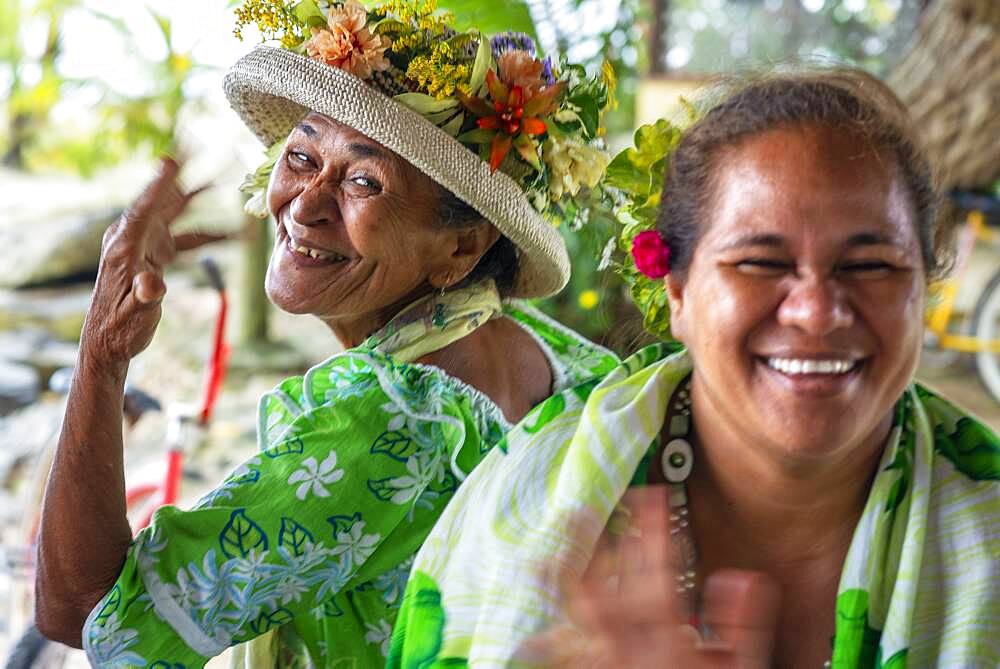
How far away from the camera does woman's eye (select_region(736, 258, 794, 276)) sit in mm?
1347

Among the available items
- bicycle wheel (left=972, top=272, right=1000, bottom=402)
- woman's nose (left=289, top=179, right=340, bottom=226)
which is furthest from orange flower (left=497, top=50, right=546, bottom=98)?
bicycle wheel (left=972, top=272, right=1000, bottom=402)

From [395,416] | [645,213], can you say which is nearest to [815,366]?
[645,213]

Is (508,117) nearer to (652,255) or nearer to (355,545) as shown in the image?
(652,255)

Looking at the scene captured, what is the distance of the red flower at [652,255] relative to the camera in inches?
61.2

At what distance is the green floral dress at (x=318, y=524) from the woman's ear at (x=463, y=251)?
0.27ft

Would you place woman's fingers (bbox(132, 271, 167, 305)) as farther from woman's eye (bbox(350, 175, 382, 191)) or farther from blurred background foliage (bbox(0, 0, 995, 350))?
blurred background foliage (bbox(0, 0, 995, 350))

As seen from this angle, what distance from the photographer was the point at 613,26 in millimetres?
3803

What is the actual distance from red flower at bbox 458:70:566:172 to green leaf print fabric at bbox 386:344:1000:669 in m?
0.56

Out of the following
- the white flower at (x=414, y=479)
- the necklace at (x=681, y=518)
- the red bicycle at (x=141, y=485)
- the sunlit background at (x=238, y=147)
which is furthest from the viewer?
the sunlit background at (x=238, y=147)

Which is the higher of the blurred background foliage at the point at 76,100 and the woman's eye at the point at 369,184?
the blurred background foliage at the point at 76,100

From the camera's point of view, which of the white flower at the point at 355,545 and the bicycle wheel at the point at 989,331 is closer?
the white flower at the point at 355,545

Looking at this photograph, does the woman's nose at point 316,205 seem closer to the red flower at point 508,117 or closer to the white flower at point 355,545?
the red flower at point 508,117

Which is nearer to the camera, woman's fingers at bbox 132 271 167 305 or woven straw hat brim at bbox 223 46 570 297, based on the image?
woman's fingers at bbox 132 271 167 305

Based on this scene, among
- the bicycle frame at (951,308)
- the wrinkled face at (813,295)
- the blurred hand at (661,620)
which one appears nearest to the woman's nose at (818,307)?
the wrinkled face at (813,295)
